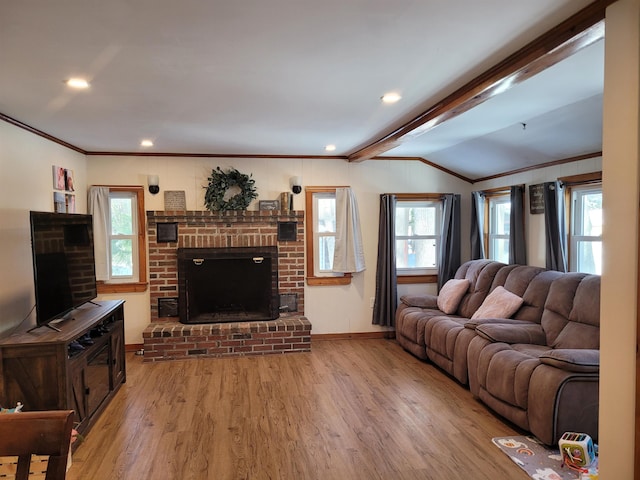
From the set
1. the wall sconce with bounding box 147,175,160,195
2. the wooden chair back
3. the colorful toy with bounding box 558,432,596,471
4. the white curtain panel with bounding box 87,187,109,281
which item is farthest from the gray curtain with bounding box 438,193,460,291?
the wooden chair back

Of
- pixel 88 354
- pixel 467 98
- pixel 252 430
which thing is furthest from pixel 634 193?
pixel 88 354

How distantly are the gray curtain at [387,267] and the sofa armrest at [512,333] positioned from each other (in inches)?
78.5

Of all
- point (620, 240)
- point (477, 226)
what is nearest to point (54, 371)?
point (620, 240)

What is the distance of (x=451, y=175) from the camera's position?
6098 millimetres

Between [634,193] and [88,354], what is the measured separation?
138 inches

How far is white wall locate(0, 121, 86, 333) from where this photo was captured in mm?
3324

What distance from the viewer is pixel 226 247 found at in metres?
5.44

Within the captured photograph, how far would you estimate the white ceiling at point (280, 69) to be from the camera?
1.83 metres

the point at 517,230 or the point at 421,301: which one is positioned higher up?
the point at 517,230

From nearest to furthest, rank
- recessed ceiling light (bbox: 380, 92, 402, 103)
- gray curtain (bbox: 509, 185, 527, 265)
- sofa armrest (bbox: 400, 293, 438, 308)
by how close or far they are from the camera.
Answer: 1. recessed ceiling light (bbox: 380, 92, 402, 103)
2. gray curtain (bbox: 509, 185, 527, 265)
3. sofa armrest (bbox: 400, 293, 438, 308)

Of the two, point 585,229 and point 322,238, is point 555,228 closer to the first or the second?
point 585,229

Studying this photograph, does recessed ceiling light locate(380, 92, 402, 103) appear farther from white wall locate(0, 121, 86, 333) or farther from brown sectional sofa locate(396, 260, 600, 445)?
white wall locate(0, 121, 86, 333)

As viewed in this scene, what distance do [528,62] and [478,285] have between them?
3.13 meters

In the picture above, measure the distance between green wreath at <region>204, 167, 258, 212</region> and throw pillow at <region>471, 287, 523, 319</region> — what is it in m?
2.95
